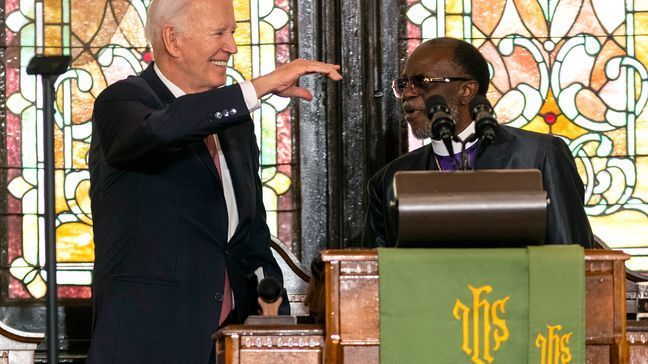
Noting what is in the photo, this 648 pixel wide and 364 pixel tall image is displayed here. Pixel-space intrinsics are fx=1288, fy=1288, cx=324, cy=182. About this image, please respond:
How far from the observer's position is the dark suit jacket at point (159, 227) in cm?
328

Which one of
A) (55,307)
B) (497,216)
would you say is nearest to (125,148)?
(55,307)

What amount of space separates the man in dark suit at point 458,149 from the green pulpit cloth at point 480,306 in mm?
1305

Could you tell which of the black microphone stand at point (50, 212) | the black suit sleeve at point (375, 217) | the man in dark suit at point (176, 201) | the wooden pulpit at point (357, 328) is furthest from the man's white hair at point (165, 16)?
the wooden pulpit at point (357, 328)

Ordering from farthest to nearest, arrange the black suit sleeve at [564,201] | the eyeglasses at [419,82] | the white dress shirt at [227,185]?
the eyeglasses at [419,82] < the black suit sleeve at [564,201] < the white dress shirt at [227,185]

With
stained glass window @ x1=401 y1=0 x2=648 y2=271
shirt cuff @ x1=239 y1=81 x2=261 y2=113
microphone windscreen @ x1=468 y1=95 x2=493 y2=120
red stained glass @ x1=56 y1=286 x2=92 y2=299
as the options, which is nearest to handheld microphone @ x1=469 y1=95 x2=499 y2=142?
microphone windscreen @ x1=468 y1=95 x2=493 y2=120

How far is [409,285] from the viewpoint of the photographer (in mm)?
2662

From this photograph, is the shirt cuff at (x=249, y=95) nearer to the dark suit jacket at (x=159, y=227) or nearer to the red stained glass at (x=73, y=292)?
the dark suit jacket at (x=159, y=227)

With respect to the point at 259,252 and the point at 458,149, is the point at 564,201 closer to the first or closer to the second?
the point at 458,149

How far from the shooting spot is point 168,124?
3.25 meters

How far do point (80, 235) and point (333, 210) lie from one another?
44.4 inches

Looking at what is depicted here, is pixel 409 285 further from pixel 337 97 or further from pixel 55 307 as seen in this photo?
pixel 337 97

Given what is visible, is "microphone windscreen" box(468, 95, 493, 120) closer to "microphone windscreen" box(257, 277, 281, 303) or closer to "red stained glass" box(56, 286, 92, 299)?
"microphone windscreen" box(257, 277, 281, 303)

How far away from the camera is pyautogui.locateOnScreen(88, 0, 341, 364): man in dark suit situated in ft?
10.7

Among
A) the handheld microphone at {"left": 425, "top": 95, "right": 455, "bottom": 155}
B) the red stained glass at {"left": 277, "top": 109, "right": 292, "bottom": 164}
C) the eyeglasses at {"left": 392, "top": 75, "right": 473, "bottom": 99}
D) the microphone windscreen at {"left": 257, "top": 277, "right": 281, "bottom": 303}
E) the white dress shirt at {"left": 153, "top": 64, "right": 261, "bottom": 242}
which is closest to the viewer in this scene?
the handheld microphone at {"left": 425, "top": 95, "right": 455, "bottom": 155}
